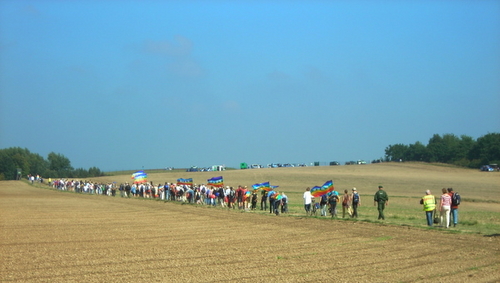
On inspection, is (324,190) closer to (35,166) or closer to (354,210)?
(354,210)

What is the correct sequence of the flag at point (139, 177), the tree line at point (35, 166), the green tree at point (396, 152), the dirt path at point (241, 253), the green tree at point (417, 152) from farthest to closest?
1. the green tree at point (396, 152)
2. the green tree at point (417, 152)
3. the tree line at point (35, 166)
4. the flag at point (139, 177)
5. the dirt path at point (241, 253)

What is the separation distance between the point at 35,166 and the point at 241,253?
138884mm

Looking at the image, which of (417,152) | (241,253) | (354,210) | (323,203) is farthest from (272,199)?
(417,152)

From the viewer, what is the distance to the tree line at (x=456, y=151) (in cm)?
9931

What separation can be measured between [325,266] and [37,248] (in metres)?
8.37

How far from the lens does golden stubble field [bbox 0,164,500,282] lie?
1266cm

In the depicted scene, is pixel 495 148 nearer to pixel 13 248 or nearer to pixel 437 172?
pixel 437 172

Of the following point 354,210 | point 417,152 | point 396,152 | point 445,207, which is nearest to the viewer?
point 445,207

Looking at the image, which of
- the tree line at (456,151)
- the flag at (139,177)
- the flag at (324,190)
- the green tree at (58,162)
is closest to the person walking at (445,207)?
the flag at (324,190)

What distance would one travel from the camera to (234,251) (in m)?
16.3

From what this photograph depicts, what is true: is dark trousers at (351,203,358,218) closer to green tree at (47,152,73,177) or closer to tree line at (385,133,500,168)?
tree line at (385,133,500,168)

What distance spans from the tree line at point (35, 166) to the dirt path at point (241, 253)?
316 feet

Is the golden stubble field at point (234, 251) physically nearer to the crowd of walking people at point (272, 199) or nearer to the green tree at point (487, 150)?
the crowd of walking people at point (272, 199)

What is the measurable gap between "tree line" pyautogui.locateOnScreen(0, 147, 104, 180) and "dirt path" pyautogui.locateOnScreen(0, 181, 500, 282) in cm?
9638
